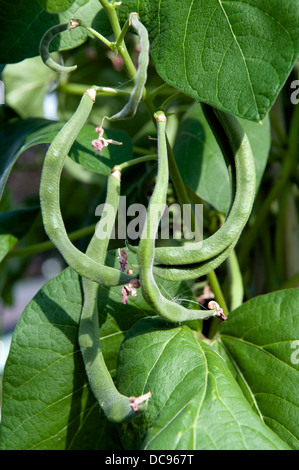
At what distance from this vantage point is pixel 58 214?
410 mm

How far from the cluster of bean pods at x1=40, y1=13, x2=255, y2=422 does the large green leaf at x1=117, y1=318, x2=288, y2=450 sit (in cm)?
3

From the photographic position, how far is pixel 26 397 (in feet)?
1.64

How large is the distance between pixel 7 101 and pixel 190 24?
0.57 meters

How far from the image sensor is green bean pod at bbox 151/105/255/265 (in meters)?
Result: 0.39

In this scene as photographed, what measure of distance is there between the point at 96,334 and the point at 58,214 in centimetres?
12

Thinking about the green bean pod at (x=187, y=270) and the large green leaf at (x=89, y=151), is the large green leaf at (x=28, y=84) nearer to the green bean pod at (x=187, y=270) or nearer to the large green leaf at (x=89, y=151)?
the large green leaf at (x=89, y=151)

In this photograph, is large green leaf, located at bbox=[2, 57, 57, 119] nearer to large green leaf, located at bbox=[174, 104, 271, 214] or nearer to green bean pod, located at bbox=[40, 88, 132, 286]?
large green leaf, located at bbox=[174, 104, 271, 214]

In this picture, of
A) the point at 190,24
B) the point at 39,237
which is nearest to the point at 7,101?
the point at 39,237

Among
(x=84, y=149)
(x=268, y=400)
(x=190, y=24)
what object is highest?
(x=190, y=24)

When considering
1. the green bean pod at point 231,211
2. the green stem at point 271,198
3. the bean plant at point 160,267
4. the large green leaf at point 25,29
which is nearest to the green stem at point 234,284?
the bean plant at point 160,267

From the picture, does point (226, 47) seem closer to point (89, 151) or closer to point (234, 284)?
point (89, 151)

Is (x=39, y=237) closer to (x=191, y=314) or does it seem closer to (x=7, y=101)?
(x=7, y=101)
